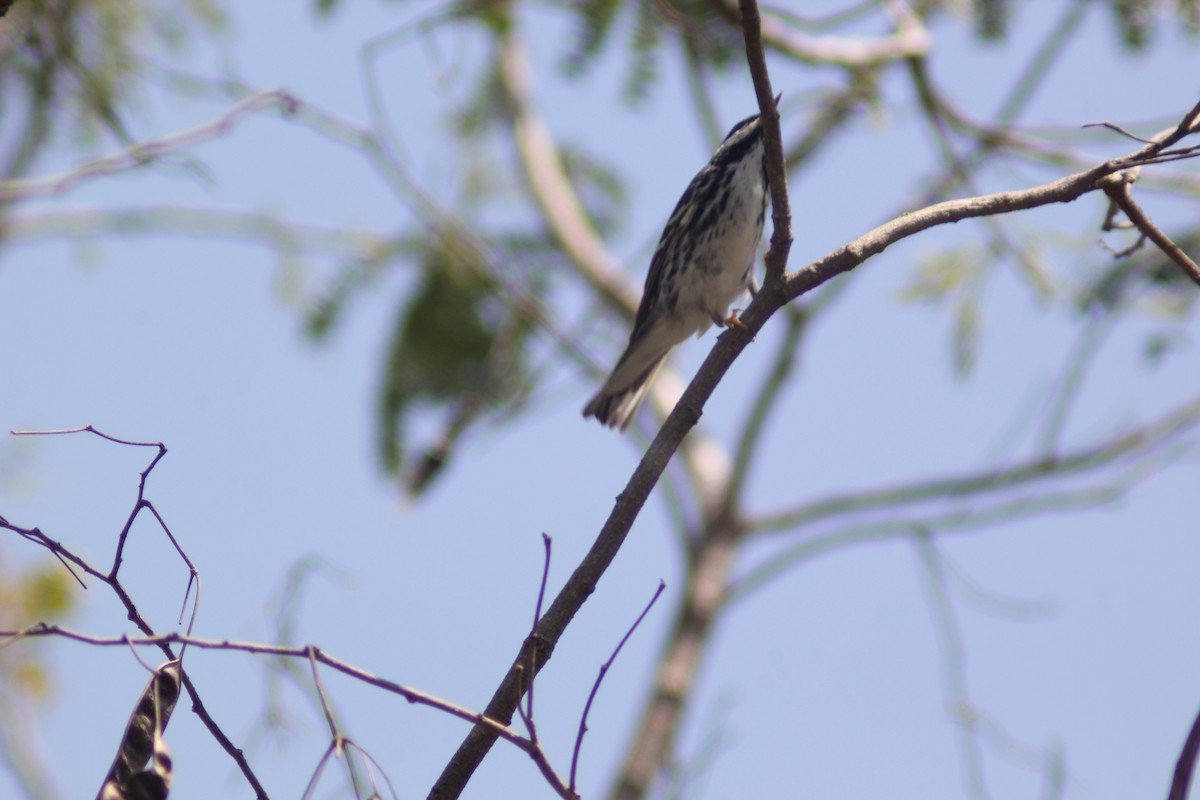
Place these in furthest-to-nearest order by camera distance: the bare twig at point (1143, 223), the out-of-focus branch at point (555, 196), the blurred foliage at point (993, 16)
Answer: the out-of-focus branch at point (555, 196)
the blurred foliage at point (993, 16)
the bare twig at point (1143, 223)

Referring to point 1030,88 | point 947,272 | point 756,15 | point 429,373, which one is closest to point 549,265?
point 429,373

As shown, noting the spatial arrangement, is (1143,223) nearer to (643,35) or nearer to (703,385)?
(703,385)

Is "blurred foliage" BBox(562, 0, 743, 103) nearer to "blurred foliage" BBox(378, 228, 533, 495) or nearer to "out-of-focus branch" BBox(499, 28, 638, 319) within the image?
"blurred foliage" BBox(378, 228, 533, 495)

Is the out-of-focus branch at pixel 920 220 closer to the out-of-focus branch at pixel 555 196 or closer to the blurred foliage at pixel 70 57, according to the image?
→ the blurred foliage at pixel 70 57

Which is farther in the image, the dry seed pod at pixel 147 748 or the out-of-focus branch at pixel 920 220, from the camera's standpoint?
the out-of-focus branch at pixel 920 220

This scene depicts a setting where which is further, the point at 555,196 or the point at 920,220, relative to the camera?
the point at 555,196

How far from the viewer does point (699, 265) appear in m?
5.64

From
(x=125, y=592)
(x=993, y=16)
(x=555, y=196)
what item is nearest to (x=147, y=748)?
(x=125, y=592)

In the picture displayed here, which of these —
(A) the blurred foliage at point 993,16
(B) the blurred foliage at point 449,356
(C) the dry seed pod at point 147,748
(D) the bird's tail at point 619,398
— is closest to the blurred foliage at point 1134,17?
(A) the blurred foliage at point 993,16

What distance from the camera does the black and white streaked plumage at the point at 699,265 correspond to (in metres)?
5.51

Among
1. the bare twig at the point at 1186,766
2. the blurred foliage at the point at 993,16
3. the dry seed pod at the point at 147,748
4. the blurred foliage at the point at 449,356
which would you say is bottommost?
the bare twig at the point at 1186,766

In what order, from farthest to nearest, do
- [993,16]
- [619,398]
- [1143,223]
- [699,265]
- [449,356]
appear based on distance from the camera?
1. [449,356]
2. [619,398]
3. [993,16]
4. [699,265]
5. [1143,223]

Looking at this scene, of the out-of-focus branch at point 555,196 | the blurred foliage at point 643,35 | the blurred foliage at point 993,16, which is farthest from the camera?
the out-of-focus branch at point 555,196

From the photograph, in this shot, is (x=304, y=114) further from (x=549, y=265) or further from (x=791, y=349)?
(x=791, y=349)
